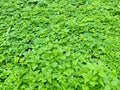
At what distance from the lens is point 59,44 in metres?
3.10

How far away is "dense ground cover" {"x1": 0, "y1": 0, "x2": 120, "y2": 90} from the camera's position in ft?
7.78

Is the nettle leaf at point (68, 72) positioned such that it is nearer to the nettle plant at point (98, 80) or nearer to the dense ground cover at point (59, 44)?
the dense ground cover at point (59, 44)

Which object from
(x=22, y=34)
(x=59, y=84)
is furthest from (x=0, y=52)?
(x=59, y=84)

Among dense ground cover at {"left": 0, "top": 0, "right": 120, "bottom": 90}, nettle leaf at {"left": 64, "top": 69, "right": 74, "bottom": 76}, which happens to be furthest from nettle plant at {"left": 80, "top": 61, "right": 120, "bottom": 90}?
nettle leaf at {"left": 64, "top": 69, "right": 74, "bottom": 76}

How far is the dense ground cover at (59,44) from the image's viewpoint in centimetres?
237

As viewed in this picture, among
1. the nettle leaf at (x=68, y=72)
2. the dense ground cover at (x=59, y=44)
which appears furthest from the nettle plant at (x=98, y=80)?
the nettle leaf at (x=68, y=72)

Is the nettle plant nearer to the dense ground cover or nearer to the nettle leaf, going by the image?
the dense ground cover

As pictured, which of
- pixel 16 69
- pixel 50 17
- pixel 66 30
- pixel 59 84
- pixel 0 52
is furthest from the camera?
pixel 50 17

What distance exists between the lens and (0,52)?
309 cm

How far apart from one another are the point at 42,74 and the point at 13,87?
14.4 inches

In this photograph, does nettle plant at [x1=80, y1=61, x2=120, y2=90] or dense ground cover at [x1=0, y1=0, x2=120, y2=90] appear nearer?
nettle plant at [x1=80, y1=61, x2=120, y2=90]

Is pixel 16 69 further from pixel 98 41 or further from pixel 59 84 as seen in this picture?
pixel 98 41

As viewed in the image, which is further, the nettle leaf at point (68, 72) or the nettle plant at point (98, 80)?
the nettle leaf at point (68, 72)

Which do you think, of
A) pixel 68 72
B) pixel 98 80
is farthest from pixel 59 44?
pixel 98 80
